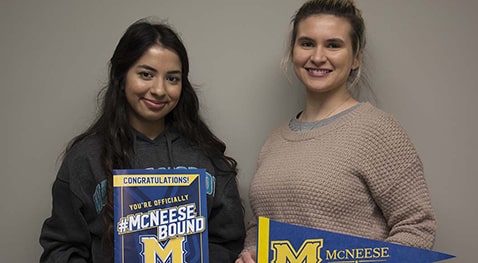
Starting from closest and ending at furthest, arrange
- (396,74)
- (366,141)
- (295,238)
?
(295,238)
(366,141)
(396,74)

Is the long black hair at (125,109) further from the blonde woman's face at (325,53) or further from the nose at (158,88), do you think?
the blonde woman's face at (325,53)

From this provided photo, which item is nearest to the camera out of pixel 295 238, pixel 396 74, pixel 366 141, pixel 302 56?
pixel 295 238

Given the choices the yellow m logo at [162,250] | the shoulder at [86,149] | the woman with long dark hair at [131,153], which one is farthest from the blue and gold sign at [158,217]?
the shoulder at [86,149]

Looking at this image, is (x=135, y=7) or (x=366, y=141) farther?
(x=135, y=7)

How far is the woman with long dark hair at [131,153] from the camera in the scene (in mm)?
1197

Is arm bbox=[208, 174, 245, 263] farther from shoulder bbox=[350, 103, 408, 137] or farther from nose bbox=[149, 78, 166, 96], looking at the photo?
shoulder bbox=[350, 103, 408, 137]

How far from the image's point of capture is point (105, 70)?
1532 mm

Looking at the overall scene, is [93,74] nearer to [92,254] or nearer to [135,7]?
[135,7]

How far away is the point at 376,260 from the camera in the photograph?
0.97 meters

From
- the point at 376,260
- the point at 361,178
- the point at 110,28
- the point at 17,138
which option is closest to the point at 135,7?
the point at 110,28

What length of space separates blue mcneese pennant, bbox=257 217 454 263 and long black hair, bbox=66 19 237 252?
0.40 m

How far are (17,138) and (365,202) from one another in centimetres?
107

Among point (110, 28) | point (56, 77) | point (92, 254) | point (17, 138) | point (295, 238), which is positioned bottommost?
point (92, 254)

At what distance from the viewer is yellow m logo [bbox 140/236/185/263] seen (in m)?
1.03
